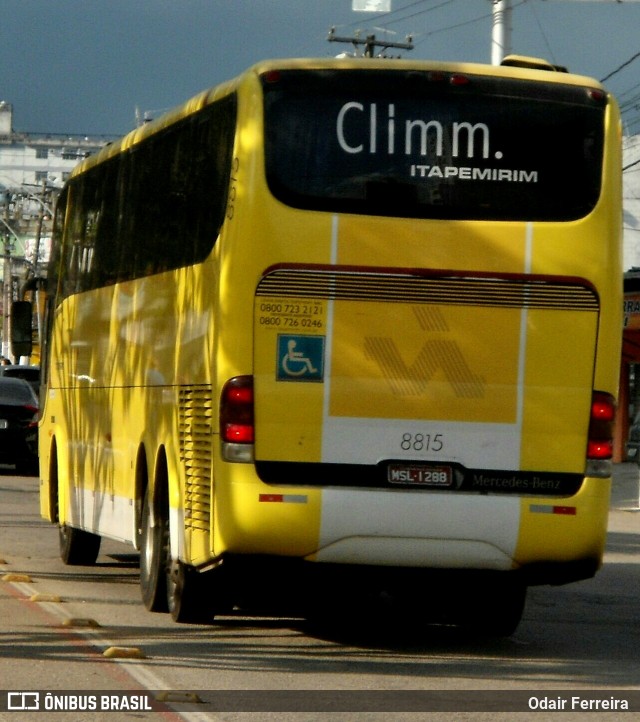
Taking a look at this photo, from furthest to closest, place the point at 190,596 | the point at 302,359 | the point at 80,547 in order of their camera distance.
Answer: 1. the point at 80,547
2. the point at 190,596
3. the point at 302,359

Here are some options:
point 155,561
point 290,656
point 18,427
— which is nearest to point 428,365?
point 290,656

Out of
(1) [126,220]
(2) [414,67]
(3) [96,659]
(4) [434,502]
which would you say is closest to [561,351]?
(4) [434,502]

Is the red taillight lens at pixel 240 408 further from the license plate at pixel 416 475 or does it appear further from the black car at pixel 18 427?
the black car at pixel 18 427

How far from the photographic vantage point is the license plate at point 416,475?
408 inches

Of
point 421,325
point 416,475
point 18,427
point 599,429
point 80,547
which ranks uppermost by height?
point 421,325

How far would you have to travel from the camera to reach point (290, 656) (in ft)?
33.7

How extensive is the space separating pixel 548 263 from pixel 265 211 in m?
1.69

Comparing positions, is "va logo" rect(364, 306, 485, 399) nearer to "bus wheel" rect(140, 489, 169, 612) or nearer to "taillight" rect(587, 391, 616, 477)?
"taillight" rect(587, 391, 616, 477)

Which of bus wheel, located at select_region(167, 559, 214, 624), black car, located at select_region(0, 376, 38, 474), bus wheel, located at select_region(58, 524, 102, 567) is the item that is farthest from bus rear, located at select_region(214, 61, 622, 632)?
black car, located at select_region(0, 376, 38, 474)

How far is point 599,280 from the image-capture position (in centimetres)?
1059

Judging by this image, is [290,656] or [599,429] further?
[599,429]

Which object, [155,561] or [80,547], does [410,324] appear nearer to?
[155,561]

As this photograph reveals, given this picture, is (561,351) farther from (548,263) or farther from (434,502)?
(434,502)

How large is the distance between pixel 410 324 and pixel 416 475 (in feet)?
2.88
